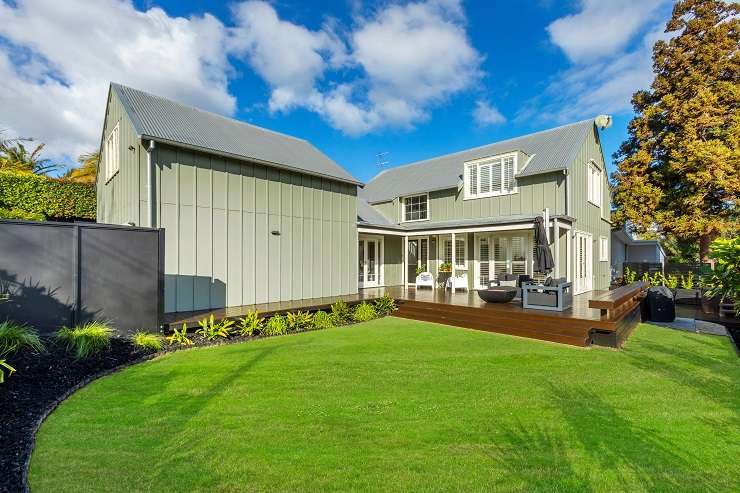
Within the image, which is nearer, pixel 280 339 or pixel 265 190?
pixel 280 339

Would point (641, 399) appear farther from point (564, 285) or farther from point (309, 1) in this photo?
point (309, 1)

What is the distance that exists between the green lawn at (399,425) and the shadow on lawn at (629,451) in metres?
0.02

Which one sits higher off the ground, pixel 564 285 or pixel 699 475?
pixel 564 285

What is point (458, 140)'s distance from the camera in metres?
24.6

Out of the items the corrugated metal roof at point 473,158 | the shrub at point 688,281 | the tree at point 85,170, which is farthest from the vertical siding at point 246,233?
the shrub at point 688,281

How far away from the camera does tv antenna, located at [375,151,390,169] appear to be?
22.8m

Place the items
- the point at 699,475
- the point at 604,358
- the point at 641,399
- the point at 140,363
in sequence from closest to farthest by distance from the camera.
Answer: the point at 699,475 → the point at 641,399 → the point at 140,363 → the point at 604,358

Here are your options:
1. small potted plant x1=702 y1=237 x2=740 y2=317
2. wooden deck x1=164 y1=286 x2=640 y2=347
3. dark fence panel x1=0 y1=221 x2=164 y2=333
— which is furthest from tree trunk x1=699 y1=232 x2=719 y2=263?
dark fence panel x1=0 y1=221 x2=164 y2=333

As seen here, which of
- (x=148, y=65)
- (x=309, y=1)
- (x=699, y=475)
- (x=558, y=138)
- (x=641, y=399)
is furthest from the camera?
(x=148, y=65)

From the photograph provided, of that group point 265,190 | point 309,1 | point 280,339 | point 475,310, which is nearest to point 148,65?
point 309,1

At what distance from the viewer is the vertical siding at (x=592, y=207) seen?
1309cm

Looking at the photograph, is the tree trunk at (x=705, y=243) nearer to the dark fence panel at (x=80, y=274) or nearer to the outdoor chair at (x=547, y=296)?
the outdoor chair at (x=547, y=296)

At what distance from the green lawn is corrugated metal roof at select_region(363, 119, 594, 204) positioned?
27.6ft

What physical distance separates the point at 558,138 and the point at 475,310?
9235mm
